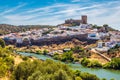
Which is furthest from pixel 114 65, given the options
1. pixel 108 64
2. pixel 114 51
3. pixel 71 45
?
pixel 71 45

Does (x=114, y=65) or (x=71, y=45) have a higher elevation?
(x=114, y=65)

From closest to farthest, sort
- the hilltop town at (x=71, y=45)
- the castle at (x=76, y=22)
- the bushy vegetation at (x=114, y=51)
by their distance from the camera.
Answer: the bushy vegetation at (x=114, y=51), the hilltop town at (x=71, y=45), the castle at (x=76, y=22)

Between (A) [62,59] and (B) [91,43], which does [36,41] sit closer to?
(B) [91,43]

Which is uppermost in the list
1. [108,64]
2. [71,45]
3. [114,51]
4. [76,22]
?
[76,22]

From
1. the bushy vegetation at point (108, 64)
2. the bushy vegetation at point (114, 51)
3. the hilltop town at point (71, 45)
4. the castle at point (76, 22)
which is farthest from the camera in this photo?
the castle at point (76, 22)

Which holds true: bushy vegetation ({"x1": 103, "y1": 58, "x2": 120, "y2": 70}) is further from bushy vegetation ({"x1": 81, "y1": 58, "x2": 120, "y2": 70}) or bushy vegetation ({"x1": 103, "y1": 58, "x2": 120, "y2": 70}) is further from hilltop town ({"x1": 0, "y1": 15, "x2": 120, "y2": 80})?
hilltop town ({"x1": 0, "y1": 15, "x2": 120, "y2": 80})

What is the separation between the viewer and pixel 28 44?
86938mm

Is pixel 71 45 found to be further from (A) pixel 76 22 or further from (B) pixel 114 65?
(B) pixel 114 65

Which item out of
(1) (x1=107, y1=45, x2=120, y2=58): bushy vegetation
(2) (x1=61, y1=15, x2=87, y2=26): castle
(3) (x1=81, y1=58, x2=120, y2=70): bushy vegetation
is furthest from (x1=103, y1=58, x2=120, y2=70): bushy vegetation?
(2) (x1=61, y1=15, x2=87, y2=26): castle

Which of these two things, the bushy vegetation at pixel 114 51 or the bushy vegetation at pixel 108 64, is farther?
the bushy vegetation at pixel 114 51

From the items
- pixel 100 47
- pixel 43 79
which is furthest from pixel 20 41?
pixel 43 79

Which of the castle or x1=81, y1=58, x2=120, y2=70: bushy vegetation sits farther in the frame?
the castle

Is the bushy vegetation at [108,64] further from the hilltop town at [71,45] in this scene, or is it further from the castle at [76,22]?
the castle at [76,22]

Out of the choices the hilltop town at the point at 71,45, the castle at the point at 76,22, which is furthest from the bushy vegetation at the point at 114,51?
the castle at the point at 76,22
